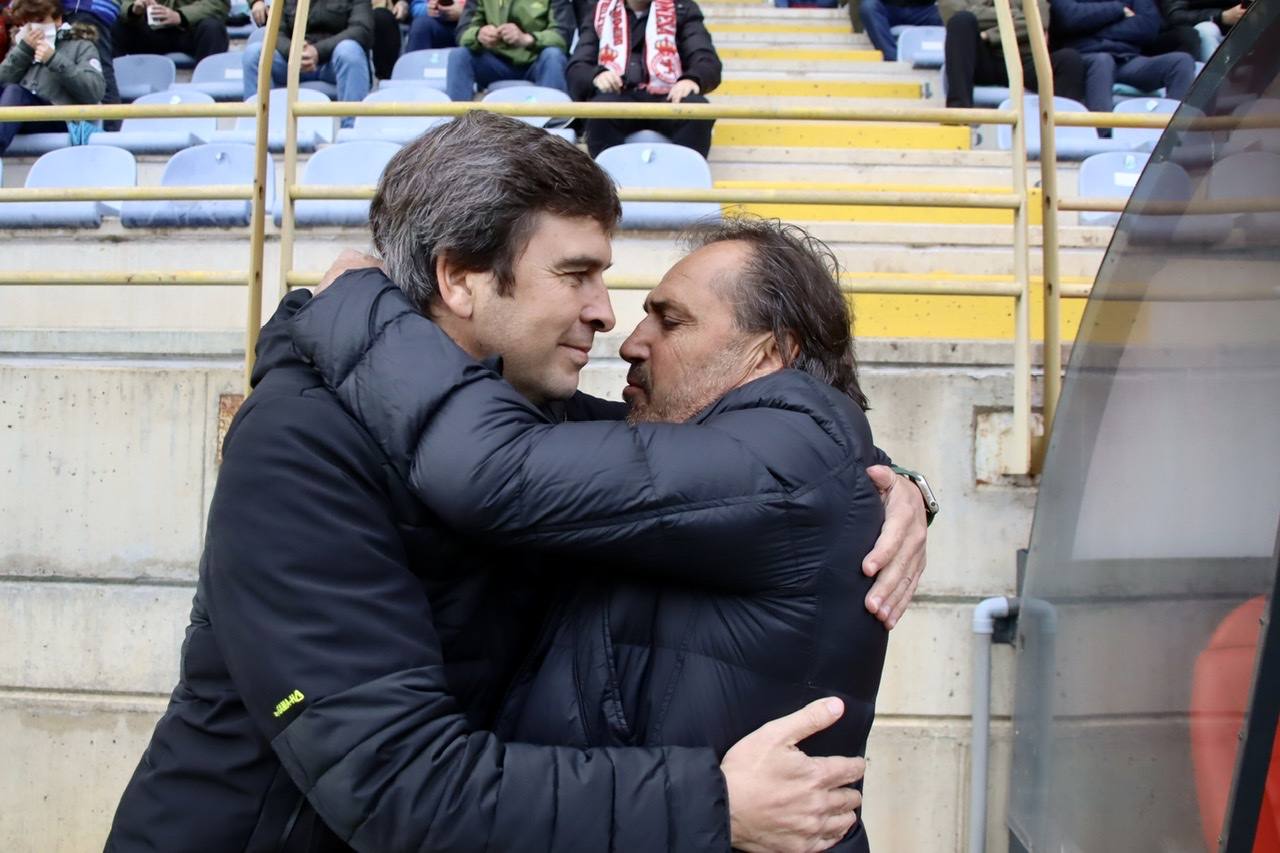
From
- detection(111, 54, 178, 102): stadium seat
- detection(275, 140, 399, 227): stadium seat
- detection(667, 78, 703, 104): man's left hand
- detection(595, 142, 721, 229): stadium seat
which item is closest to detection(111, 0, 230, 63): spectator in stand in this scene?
detection(111, 54, 178, 102): stadium seat

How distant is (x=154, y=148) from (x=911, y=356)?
4.69m

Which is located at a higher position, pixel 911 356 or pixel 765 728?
pixel 911 356

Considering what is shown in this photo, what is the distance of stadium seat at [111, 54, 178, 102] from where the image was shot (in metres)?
7.88

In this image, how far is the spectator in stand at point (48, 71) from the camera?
6523 millimetres

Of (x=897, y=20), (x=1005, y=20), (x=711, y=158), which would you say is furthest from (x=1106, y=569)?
(x=897, y=20)

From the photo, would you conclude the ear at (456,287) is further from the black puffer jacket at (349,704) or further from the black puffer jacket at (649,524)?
the black puffer jacket at (349,704)

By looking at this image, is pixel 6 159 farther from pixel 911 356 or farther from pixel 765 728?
pixel 765 728

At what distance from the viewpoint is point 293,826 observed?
1454mm

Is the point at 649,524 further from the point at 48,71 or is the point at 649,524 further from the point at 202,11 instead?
the point at 202,11

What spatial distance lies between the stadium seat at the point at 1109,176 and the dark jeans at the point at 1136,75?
167 centimetres

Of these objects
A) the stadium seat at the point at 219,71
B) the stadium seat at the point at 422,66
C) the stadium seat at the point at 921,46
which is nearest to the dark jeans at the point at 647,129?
the stadium seat at the point at 422,66

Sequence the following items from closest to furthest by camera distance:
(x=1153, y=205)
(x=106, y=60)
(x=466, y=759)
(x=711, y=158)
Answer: (x=466, y=759), (x=1153, y=205), (x=711, y=158), (x=106, y=60)

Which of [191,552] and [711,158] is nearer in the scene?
[191,552]

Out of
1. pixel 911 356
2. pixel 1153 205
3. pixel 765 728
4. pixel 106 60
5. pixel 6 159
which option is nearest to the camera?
pixel 765 728
